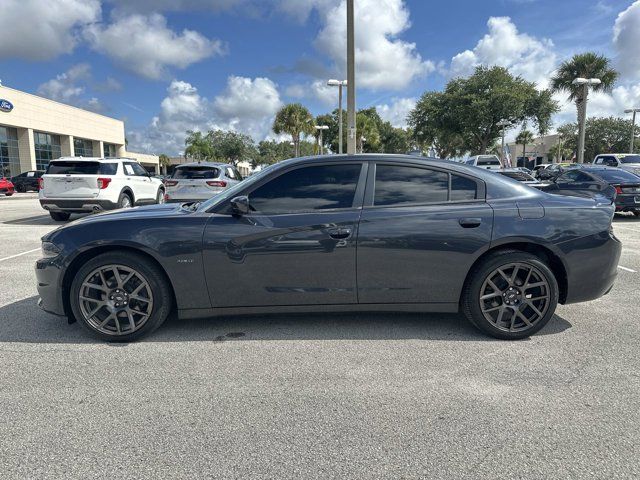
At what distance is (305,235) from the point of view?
11.7 feet

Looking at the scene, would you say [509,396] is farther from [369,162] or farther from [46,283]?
[46,283]

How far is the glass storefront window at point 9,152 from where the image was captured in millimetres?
34769

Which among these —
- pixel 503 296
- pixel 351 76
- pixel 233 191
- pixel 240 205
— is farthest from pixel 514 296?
pixel 351 76

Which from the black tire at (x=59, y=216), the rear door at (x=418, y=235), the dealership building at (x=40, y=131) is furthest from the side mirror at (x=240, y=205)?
the dealership building at (x=40, y=131)

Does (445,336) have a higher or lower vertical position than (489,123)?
lower

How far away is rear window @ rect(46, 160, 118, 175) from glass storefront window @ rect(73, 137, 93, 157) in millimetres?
37988

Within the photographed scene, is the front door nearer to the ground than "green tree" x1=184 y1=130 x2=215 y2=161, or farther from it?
nearer to the ground

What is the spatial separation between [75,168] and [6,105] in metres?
30.5

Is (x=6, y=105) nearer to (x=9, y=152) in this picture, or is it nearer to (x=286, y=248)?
(x=9, y=152)

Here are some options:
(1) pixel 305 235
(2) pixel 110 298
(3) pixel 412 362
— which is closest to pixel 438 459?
(3) pixel 412 362

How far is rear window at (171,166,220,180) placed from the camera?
11.2 m

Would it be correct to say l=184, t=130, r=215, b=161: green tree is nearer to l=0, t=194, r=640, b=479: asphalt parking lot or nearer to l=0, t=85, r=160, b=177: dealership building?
l=0, t=85, r=160, b=177: dealership building

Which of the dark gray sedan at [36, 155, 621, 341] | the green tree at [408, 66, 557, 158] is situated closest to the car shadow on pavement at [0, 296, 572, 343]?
the dark gray sedan at [36, 155, 621, 341]

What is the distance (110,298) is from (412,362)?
8.26 ft
